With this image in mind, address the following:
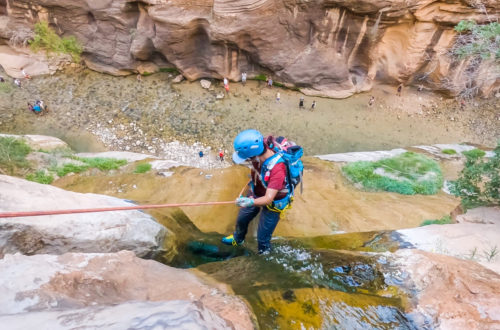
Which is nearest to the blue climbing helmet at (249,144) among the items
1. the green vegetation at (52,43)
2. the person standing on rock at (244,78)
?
the person standing on rock at (244,78)

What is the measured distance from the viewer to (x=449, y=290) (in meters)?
2.80

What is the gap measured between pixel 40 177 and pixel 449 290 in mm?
10006

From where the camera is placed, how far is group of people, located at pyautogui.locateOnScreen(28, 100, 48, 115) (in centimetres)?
1291

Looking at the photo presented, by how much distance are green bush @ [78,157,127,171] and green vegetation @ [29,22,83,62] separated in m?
7.71

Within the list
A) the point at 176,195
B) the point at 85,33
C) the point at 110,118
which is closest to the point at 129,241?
the point at 176,195

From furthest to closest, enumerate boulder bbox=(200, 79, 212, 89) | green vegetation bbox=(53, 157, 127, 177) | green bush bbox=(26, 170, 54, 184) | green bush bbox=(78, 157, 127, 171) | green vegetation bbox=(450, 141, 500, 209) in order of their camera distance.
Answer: boulder bbox=(200, 79, 212, 89) → green bush bbox=(78, 157, 127, 171) → green vegetation bbox=(53, 157, 127, 177) → green bush bbox=(26, 170, 54, 184) → green vegetation bbox=(450, 141, 500, 209)

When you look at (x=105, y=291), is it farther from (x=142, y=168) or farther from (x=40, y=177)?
(x=40, y=177)

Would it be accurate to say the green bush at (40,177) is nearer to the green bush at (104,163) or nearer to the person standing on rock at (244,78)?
the green bush at (104,163)

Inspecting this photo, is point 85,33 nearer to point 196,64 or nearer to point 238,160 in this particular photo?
point 196,64

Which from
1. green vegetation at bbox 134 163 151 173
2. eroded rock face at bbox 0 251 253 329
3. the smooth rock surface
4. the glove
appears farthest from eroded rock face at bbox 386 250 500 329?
green vegetation at bbox 134 163 151 173

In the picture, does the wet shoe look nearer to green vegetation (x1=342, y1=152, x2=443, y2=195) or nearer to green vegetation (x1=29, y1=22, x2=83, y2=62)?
green vegetation (x1=342, y1=152, x2=443, y2=195)

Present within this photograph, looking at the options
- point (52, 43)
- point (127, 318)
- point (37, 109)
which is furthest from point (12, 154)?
point (127, 318)

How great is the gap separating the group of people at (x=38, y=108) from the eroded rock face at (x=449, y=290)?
49.4 ft

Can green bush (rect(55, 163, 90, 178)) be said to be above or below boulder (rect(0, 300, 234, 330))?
below
